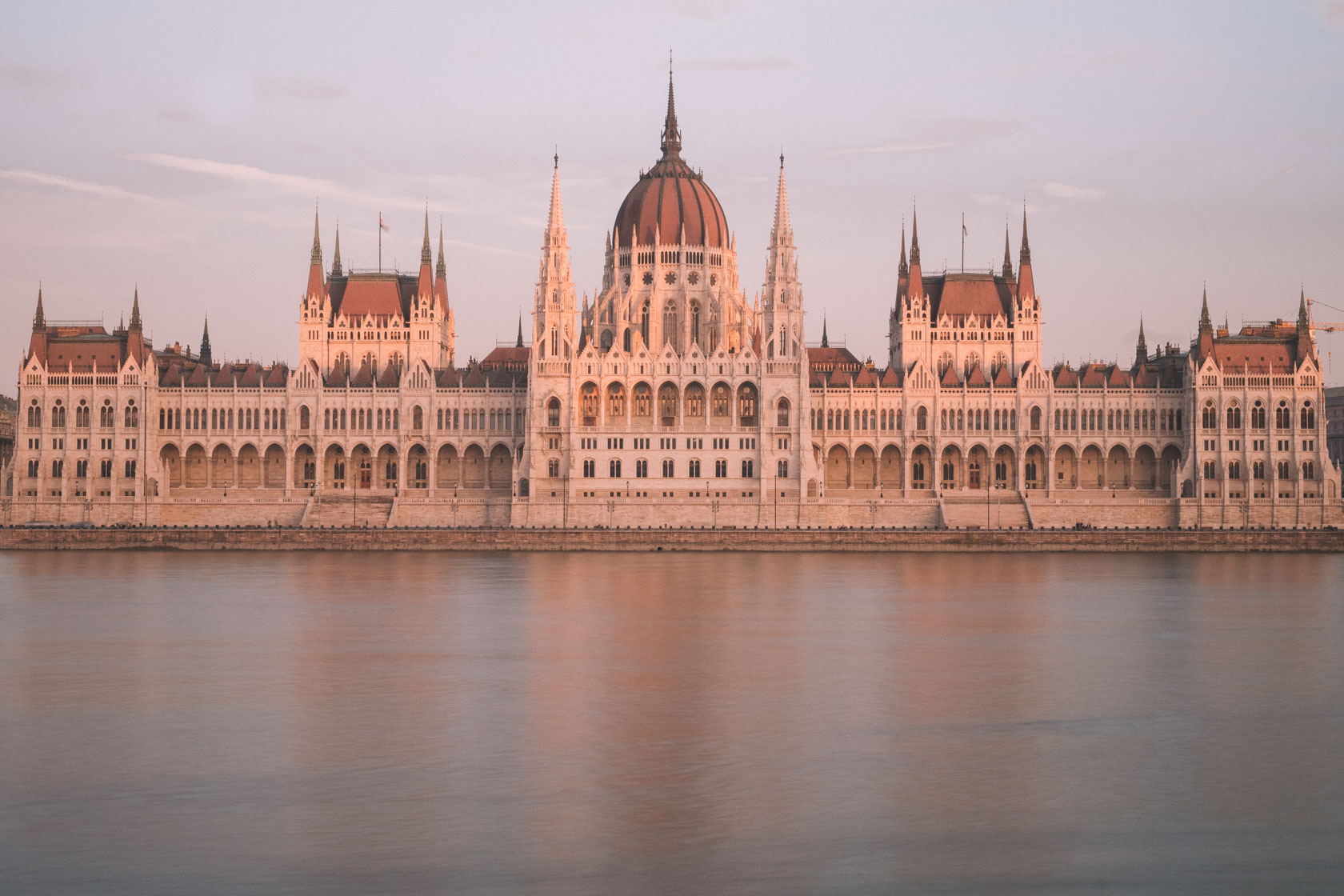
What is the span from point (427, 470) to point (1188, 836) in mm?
87636

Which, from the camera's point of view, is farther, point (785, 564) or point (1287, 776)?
point (785, 564)

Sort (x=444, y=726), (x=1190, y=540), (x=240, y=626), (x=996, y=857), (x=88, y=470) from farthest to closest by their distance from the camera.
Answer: (x=88, y=470), (x=1190, y=540), (x=240, y=626), (x=444, y=726), (x=996, y=857)

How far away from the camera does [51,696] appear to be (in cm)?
4281

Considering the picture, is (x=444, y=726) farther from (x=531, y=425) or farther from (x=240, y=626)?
(x=531, y=425)

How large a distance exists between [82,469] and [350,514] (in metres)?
19.5

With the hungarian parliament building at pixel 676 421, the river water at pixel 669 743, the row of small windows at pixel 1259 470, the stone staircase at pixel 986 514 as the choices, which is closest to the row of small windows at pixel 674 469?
the hungarian parliament building at pixel 676 421

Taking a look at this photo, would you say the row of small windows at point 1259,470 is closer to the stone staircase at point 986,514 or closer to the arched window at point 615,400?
the stone staircase at point 986,514

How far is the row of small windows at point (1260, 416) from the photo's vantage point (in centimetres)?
10931

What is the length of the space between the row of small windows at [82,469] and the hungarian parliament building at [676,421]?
17 centimetres

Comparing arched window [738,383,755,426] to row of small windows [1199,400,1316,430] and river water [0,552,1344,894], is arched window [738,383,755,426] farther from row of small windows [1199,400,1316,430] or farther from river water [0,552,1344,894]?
river water [0,552,1344,894]

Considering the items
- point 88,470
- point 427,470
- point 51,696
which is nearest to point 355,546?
point 427,470

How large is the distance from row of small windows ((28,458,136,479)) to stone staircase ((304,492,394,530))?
1372cm

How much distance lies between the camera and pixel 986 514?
105m

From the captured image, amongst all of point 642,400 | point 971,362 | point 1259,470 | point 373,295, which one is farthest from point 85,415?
point 1259,470
